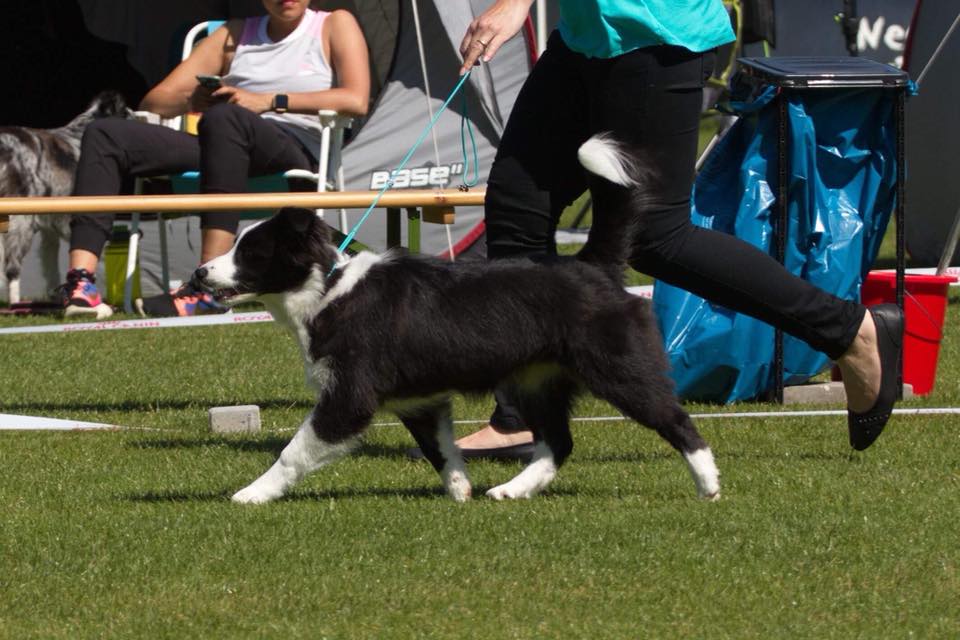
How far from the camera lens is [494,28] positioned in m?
4.01

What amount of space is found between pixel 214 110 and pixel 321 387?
3.77 m

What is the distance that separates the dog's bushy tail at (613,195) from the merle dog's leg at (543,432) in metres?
0.34

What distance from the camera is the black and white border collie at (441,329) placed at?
388 centimetres

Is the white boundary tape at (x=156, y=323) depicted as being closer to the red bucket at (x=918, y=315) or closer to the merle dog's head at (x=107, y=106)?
the red bucket at (x=918, y=315)

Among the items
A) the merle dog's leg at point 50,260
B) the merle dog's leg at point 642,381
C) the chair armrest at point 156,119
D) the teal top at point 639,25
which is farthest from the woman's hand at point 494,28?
the merle dog's leg at point 50,260

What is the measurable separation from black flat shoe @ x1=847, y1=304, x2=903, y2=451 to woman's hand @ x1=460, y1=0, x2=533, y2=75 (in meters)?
1.24

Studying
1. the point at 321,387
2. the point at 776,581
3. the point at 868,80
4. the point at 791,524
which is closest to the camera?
the point at 776,581

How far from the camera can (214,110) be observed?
7.46m

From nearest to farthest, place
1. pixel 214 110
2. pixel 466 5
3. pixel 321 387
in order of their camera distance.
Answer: pixel 321 387 < pixel 214 110 < pixel 466 5

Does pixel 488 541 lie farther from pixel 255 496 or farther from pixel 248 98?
pixel 248 98

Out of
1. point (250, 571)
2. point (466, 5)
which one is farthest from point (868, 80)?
point (466, 5)

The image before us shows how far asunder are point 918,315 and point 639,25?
2101 mm

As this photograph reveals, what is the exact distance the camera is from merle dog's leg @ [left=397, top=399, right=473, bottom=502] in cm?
409

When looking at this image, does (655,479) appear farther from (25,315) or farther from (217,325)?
(25,315)
